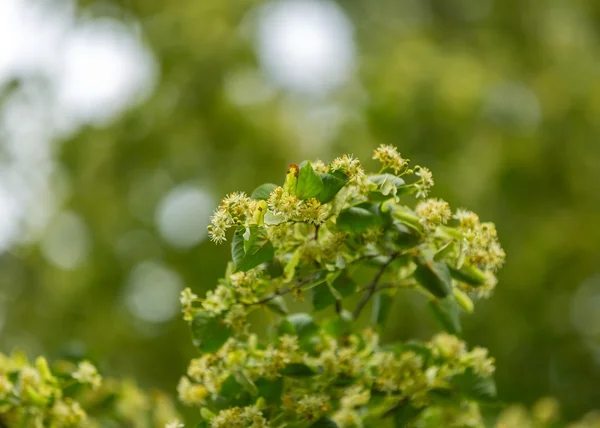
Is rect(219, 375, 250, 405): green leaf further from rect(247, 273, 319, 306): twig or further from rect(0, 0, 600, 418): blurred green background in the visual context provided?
rect(0, 0, 600, 418): blurred green background

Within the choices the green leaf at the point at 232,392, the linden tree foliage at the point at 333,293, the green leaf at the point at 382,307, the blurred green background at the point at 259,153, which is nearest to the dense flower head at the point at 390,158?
the linden tree foliage at the point at 333,293

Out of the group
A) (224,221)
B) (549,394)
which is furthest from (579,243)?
(224,221)

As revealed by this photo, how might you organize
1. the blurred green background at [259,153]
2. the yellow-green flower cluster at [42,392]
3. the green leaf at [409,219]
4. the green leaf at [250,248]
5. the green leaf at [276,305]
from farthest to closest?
the blurred green background at [259,153] → the yellow-green flower cluster at [42,392] → the green leaf at [276,305] → the green leaf at [409,219] → the green leaf at [250,248]

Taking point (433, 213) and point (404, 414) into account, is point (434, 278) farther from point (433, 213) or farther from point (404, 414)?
point (404, 414)

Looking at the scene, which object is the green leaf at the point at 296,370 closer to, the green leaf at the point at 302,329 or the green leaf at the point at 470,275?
the green leaf at the point at 302,329

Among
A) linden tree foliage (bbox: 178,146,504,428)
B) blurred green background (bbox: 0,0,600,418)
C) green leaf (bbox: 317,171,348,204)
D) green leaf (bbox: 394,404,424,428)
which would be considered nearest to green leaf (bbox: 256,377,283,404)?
linden tree foliage (bbox: 178,146,504,428)
